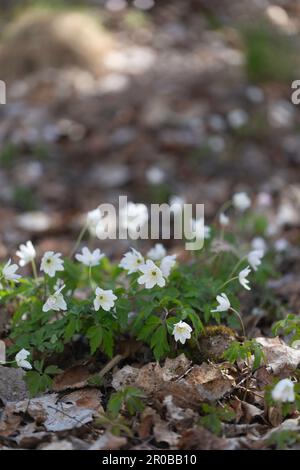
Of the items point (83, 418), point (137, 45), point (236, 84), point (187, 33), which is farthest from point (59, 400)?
point (187, 33)

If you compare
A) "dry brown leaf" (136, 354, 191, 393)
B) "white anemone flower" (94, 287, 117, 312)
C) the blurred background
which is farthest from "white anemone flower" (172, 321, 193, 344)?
the blurred background

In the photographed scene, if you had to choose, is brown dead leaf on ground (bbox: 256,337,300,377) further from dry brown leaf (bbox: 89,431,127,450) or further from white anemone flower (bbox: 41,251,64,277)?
white anemone flower (bbox: 41,251,64,277)

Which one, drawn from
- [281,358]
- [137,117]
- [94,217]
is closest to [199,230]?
[94,217]

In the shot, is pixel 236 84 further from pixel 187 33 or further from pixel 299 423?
pixel 299 423

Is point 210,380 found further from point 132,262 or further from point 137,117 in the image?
point 137,117

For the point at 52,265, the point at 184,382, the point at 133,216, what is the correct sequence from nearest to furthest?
the point at 184,382 < the point at 52,265 < the point at 133,216

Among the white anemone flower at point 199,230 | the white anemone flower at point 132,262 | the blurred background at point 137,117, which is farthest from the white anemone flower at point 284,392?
the blurred background at point 137,117
